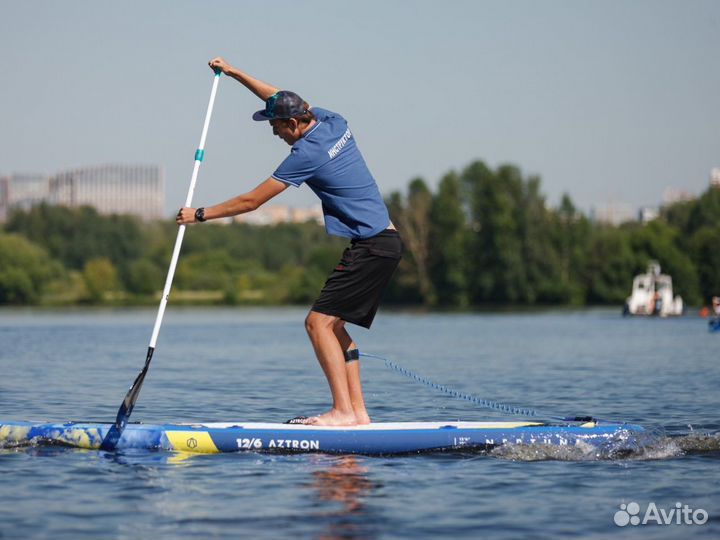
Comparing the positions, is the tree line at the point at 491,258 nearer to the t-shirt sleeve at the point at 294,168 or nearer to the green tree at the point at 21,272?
the green tree at the point at 21,272

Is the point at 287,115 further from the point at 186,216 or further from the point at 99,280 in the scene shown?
the point at 99,280

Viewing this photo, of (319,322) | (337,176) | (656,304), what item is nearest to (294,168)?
(337,176)

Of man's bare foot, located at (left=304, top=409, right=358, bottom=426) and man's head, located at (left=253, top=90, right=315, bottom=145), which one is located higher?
man's head, located at (left=253, top=90, right=315, bottom=145)

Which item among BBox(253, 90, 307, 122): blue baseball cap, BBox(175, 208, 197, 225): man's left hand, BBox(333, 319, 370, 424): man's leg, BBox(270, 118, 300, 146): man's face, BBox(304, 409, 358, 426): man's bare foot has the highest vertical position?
BBox(253, 90, 307, 122): blue baseball cap

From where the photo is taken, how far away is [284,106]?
9.63 metres

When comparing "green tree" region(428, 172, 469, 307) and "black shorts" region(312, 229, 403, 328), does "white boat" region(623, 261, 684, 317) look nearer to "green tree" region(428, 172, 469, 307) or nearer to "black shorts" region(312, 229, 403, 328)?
"green tree" region(428, 172, 469, 307)

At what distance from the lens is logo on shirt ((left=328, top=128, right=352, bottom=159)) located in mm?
9672

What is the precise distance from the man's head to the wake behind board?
245 cm

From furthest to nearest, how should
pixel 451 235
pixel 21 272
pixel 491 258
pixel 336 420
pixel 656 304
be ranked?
pixel 21 272
pixel 451 235
pixel 491 258
pixel 656 304
pixel 336 420

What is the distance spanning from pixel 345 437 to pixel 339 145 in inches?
94.7

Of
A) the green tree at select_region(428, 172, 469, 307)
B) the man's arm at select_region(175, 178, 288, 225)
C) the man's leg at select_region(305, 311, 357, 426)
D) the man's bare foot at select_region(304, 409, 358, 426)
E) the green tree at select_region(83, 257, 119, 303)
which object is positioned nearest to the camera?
the man's arm at select_region(175, 178, 288, 225)

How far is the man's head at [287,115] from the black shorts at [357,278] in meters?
1.04

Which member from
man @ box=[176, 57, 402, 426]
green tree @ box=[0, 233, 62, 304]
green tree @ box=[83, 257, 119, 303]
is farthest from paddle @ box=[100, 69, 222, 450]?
green tree @ box=[83, 257, 119, 303]

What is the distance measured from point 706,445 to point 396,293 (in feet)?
329
